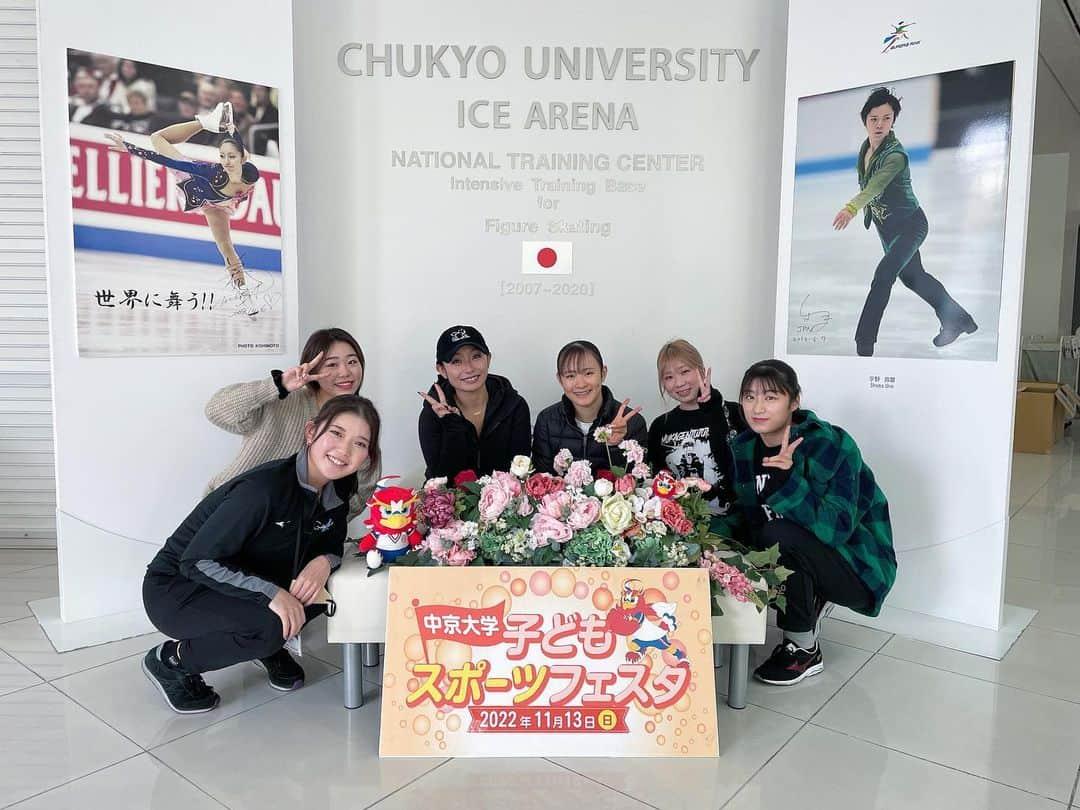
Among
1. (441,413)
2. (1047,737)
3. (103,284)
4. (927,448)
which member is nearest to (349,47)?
(103,284)

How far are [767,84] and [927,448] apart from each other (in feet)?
5.87

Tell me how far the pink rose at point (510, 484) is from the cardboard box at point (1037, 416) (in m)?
6.63

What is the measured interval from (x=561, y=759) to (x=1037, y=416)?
701 centimetres

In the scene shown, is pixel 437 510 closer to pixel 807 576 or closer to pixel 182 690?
pixel 182 690

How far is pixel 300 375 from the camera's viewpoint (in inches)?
107

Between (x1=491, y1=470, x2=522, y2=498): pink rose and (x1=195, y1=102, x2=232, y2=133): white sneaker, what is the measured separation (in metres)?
1.89

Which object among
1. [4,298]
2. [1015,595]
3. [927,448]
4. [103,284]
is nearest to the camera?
[103,284]

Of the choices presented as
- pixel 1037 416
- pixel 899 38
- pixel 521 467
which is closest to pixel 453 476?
pixel 521 467

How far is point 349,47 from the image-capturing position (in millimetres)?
3475

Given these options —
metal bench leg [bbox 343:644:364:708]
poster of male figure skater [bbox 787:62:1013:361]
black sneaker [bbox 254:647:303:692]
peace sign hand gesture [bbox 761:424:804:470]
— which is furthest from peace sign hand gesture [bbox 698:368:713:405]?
black sneaker [bbox 254:647:303:692]

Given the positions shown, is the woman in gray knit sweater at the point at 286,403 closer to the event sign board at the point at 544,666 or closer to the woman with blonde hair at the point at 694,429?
the event sign board at the point at 544,666

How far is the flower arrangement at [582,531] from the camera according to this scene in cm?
215

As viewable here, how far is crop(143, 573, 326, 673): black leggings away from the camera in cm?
224

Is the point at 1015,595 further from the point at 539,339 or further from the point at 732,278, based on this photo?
the point at 539,339
